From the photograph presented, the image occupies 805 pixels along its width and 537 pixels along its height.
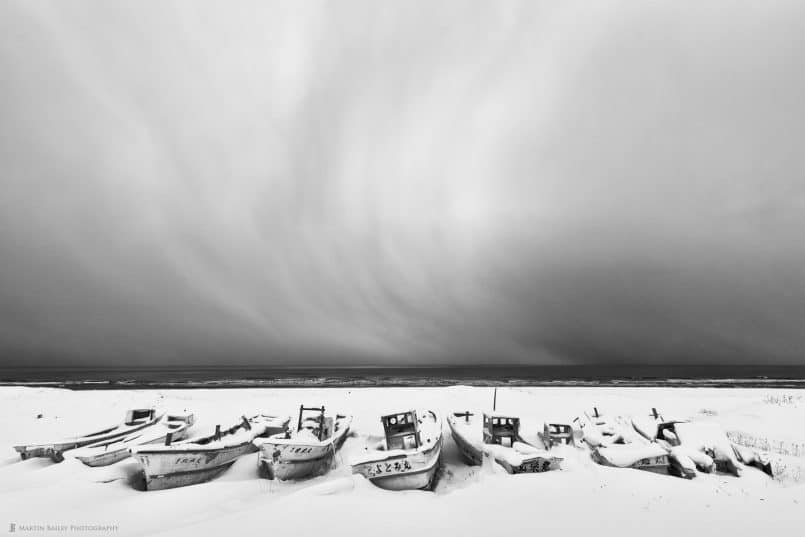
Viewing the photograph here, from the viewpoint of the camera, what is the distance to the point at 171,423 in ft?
72.2

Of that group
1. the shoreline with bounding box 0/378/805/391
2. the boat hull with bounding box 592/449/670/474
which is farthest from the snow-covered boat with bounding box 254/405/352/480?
the shoreline with bounding box 0/378/805/391

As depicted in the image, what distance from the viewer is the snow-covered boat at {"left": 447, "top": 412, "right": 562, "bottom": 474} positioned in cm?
1229

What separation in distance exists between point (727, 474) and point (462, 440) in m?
10.1

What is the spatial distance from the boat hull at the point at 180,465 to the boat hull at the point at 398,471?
632cm

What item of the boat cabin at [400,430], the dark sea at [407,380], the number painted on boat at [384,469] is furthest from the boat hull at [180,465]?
the dark sea at [407,380]

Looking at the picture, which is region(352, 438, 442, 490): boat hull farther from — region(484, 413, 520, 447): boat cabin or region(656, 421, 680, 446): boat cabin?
region(656, 421, 680, 446): boat cabin

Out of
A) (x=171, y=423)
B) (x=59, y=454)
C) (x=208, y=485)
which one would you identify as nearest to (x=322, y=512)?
(x=208, y=485)

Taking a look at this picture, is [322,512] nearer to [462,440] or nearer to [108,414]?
[462,440]

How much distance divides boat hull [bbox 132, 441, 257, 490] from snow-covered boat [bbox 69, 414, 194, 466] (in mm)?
1930

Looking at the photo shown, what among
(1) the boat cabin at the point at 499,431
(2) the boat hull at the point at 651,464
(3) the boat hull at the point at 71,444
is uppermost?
(1) the boat cabin at the point at 499,431

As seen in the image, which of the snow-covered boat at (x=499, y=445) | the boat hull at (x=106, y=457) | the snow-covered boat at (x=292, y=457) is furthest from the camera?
the boat hull at (x=106, y=457)

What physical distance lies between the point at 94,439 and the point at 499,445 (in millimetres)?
19556

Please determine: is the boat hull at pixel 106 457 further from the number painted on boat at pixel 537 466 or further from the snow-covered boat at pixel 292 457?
the number painted on boat at pixel 537 466

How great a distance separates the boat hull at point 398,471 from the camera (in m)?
12.3
